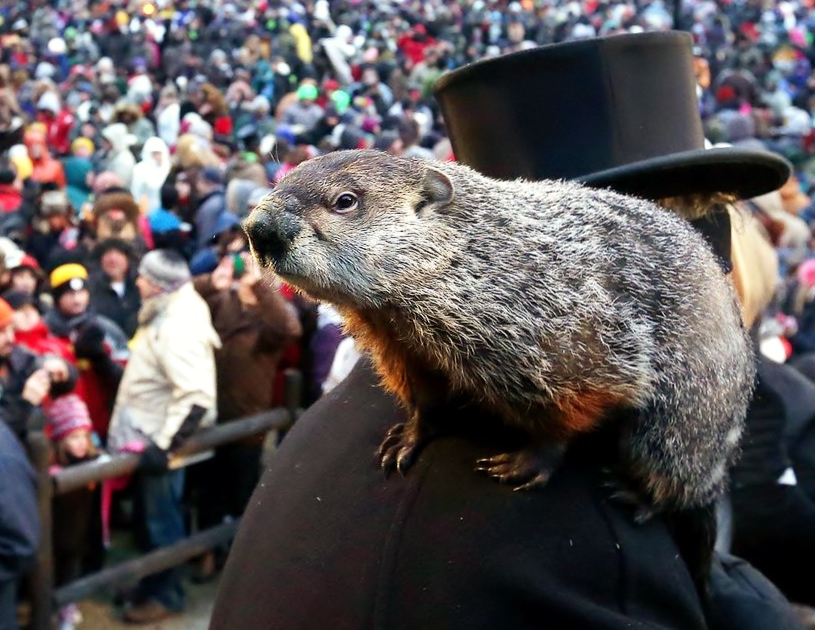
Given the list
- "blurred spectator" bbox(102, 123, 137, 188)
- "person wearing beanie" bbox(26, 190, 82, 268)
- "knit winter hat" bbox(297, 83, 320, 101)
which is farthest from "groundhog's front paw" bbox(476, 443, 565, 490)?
"knit winter hat" bbox(297, 83, 320, 101)

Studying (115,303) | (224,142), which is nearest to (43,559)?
(115,303)

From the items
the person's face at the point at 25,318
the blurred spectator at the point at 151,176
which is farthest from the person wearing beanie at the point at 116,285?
the blurred spectator at the point at 151,176

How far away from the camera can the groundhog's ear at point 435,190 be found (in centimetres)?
160

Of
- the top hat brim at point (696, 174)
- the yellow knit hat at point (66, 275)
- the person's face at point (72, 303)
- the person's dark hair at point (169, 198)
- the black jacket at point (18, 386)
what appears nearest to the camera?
the top hat brim at point (696, 174)

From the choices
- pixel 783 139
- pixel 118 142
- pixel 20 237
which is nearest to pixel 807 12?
pixel 783 139

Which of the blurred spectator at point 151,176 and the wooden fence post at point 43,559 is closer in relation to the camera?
the wooden fence post at point 43,559

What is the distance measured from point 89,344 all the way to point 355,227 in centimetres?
418

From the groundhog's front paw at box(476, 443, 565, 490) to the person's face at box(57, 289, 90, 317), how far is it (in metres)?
4.66

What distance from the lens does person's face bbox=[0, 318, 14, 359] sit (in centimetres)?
473

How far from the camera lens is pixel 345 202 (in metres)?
1.58

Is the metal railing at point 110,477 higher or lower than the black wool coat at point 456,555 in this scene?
lower

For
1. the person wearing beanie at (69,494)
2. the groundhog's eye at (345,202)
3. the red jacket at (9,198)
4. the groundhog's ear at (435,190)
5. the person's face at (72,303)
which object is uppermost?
the groundhog's eye at (345,202)

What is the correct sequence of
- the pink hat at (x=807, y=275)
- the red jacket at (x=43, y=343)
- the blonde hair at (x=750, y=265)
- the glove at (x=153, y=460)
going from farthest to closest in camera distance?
the pink hat at (x=807, y=275) → the red jacket at (x=43, y=343) → the glove at (x=153, y=460) → the blonde hair at (x=750, y=265)

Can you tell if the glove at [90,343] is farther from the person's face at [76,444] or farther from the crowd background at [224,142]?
the person's face at [76,444]
